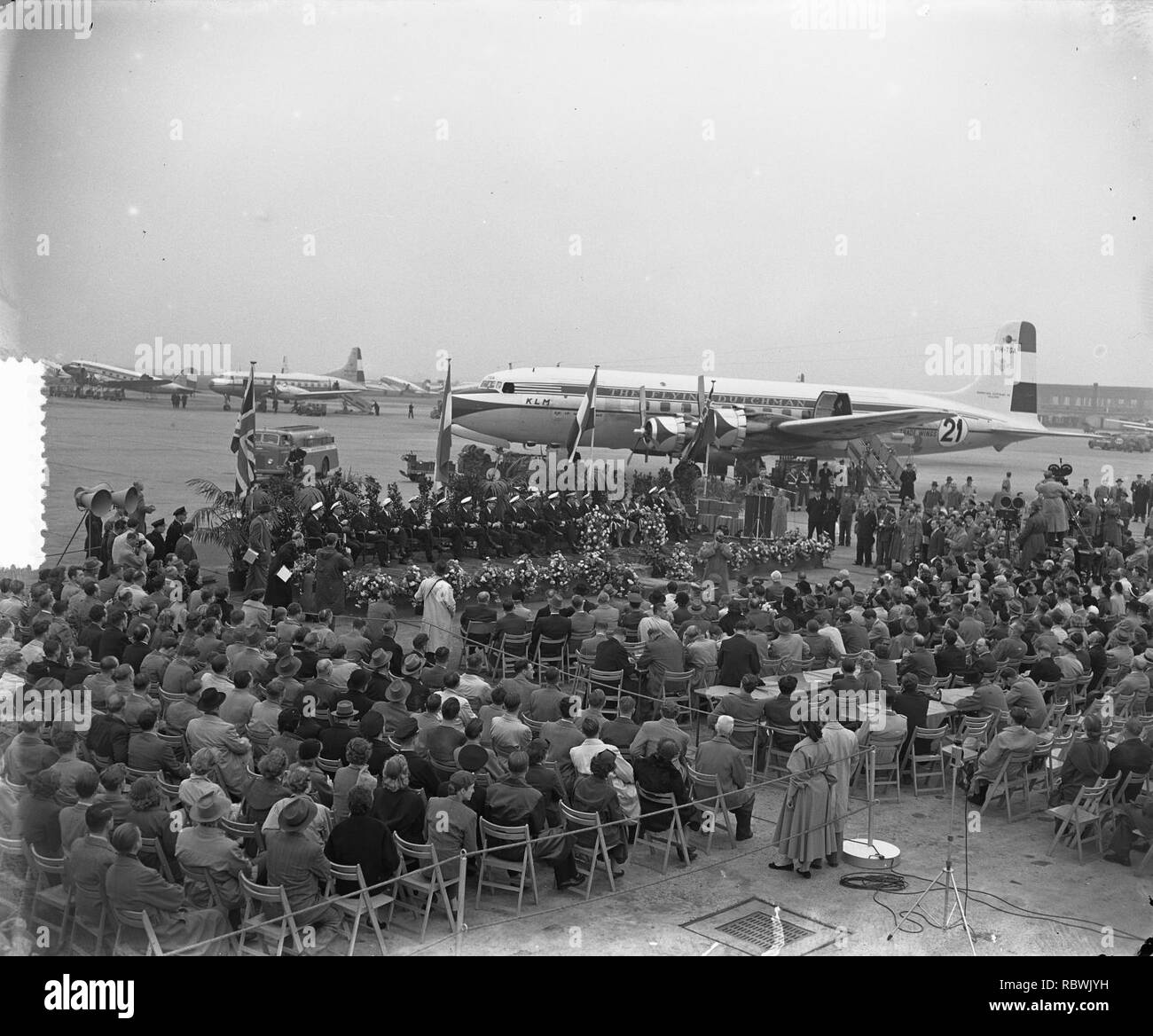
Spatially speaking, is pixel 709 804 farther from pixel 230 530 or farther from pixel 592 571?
pixel 230 530

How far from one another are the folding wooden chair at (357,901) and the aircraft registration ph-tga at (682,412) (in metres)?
19.8

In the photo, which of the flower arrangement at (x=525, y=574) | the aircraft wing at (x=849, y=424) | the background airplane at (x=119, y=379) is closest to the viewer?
the flower arrangement at (x=525, y=574)

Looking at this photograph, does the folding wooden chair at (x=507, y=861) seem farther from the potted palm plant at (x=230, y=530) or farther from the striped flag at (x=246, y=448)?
the striped flag at (x=246, y=448)

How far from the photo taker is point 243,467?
16.4 meters

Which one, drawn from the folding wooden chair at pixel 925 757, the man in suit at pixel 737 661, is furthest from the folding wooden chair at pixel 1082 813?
the man in suit at pixel 737 661

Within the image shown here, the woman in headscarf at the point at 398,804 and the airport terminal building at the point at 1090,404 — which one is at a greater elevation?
the airport terminal building at the point at 1090,404

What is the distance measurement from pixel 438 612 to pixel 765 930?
6.69m

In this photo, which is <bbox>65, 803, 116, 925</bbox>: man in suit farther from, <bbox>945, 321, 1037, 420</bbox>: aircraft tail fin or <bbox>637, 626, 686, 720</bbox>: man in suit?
<bbox>945, 321, 1037, 420</bbox>: aircraft tail fin

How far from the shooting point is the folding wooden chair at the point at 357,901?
249 inches

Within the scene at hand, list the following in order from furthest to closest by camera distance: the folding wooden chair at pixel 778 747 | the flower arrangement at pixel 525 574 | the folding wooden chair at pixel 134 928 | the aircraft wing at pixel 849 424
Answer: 1. the aircraft wing at pixel 849 424
2. the flower arrangement at pixel 525 574
3. the folding wooden chair at pixel 778 747
4. the folding wooden chair at pixel 134 928

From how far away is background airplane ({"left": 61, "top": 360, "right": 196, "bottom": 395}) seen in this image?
67.7 meters
